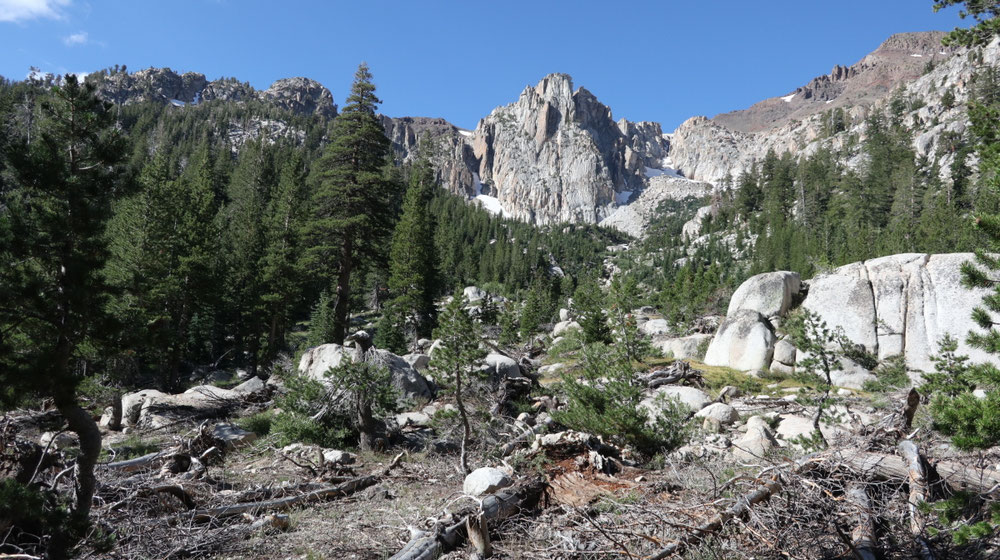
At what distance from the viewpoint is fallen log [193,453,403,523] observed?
19.5 feet

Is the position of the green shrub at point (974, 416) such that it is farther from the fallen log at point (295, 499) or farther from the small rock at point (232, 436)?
the small rock at point (232, 436)

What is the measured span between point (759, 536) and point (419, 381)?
39.5 ft

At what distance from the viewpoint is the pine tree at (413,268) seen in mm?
30484

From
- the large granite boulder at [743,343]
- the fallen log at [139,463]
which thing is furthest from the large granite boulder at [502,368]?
the large granite boulder at [743,343]

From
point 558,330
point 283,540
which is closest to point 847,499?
point 283,540

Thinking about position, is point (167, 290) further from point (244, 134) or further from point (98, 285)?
point (244, 134)

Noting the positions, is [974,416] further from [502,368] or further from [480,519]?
[502,368]

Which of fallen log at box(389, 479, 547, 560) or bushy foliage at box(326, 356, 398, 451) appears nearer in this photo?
fallen log at box(389, 479, 547, 560)

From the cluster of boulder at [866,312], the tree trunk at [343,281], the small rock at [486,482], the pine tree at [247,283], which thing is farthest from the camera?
the pine tree at [247,283]

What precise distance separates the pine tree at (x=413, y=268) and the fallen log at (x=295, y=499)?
20524 millimetres

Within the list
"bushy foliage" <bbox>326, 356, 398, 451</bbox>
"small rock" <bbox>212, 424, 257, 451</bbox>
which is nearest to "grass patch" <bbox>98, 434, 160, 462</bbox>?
"small rock" <bbox>212, 424, 257, 451</bbox>

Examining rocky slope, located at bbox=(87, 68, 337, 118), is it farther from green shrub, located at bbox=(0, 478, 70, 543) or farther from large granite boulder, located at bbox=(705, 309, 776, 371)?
green shrub, located at bbox=(0, 478, 70, 543)

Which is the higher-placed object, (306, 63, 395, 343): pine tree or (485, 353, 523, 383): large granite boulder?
(306, 63, 395, 343): pine tree

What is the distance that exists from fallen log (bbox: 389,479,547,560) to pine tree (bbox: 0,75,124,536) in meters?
2.94
